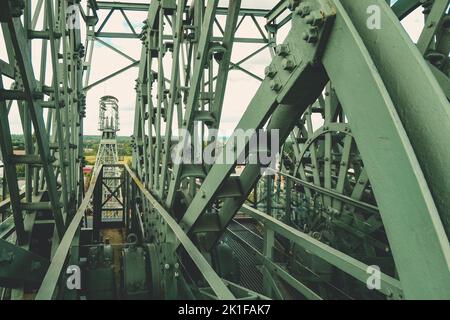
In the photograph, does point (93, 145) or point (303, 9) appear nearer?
point (303, 9)

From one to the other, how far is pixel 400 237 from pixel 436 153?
32cm

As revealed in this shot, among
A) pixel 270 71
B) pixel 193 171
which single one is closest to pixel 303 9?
pixel 270 71

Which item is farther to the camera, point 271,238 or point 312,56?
point 271,238

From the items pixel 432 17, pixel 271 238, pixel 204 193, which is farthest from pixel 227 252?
pixel 432 17

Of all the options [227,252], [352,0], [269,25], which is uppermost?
[269,25]

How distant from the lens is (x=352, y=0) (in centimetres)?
166

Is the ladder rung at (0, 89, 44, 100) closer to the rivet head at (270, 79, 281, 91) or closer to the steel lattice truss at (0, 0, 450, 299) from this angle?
the steel lattice truss at (0, 0, 450, 299)

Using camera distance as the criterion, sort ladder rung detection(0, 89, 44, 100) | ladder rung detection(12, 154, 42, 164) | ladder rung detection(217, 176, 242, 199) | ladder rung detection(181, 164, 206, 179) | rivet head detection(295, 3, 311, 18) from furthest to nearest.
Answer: ladder rung detection(181, 164, 206, 179) → ladder rung detection(217, 176, 242, 199) → ladder rung detection(12, 154, 42, 164) → ladder rung detection(0, 89, 44, 100) → rivet head detection(295, 3, 311, 18)

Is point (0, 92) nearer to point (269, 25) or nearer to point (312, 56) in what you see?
point (312, 56)

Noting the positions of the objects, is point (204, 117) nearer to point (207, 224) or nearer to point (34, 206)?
point (207, 224)

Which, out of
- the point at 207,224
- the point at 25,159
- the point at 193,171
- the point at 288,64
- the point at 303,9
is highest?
the point at 303,9

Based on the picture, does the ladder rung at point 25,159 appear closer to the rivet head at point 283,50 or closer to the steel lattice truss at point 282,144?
the steel lattice truss at point 282,144

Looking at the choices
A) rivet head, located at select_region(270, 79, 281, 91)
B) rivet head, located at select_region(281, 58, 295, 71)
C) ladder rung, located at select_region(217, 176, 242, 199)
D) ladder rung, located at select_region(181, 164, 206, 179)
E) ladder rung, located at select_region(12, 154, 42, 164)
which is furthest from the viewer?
ladder rung, located at select_region(181, 164, 206, 179)

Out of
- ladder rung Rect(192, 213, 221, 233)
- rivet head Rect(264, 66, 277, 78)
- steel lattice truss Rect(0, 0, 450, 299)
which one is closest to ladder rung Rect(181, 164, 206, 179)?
steel lattice truss Rect(0, 0, 450, 299)
